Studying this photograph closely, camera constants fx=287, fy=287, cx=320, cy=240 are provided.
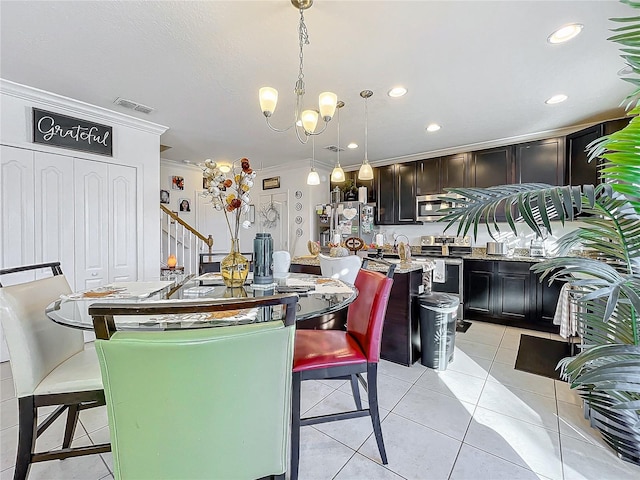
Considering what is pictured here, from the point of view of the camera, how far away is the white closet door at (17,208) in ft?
8.78

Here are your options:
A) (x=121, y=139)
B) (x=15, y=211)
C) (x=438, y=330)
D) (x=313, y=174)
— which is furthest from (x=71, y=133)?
(x=438, y=330)

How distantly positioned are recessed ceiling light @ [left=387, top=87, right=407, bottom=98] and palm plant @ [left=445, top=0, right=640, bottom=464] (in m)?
1.57

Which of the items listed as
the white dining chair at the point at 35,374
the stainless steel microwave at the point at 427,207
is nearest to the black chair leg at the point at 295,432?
the white dining chair at the point at 35,374

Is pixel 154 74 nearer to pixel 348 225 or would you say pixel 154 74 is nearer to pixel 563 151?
pixel 348 225

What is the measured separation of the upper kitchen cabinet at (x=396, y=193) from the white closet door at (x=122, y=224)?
3804 millimetres

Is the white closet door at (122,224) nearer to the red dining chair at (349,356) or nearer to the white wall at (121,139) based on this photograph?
the white wall at (121,139)

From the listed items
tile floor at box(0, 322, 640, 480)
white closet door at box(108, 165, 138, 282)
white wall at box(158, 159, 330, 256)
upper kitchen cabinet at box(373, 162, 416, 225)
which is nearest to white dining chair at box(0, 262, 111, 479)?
tile floor at box(0, 322, 640, 480)

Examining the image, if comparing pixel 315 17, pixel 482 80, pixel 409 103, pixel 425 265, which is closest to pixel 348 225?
pixel 425 265

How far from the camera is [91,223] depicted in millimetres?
3205

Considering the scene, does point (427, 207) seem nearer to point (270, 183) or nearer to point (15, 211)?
point (270, 183)

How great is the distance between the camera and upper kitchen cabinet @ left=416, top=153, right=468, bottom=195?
173 inches

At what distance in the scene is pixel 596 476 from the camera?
1422 millimetres

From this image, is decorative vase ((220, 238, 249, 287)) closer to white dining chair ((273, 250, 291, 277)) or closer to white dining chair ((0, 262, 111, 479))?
white dining chair ((273, 250, 291, 277))

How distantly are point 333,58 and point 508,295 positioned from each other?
356 centimetres
